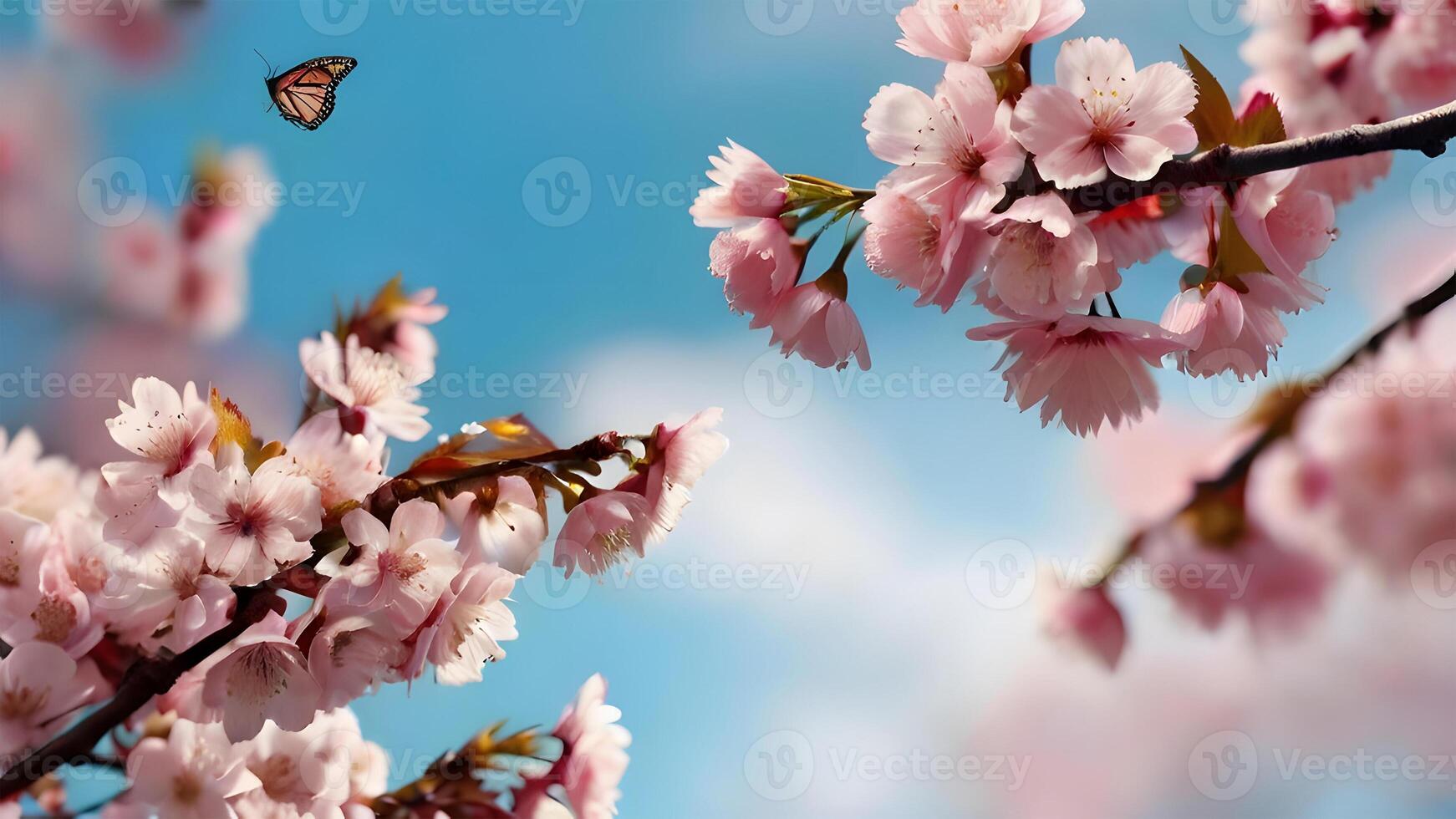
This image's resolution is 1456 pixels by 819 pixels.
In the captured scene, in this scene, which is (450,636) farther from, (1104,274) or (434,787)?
(1104,274)

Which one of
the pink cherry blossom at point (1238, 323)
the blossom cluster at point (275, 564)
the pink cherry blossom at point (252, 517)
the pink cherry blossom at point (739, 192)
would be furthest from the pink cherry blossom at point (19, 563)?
the pink cherry blossom at point (1238, 323)

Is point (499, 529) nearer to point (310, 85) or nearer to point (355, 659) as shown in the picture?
point (355, 659)

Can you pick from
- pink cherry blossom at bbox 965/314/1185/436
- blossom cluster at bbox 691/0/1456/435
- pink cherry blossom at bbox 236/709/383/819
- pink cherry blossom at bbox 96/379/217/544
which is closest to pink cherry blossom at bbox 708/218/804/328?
blossom cluster at bbox 691/0/1456/435

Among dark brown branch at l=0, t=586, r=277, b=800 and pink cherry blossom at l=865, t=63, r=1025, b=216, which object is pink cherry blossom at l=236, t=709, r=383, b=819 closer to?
dark brown branch at l=0, t=586, r=277, b=800

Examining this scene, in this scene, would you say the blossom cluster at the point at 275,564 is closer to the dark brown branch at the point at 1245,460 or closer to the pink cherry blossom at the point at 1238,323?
the pink cherry blossom at the point at 1238,323

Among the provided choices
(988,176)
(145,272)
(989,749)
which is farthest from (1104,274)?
(145,272)

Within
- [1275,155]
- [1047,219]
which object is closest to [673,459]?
[1047,219]
